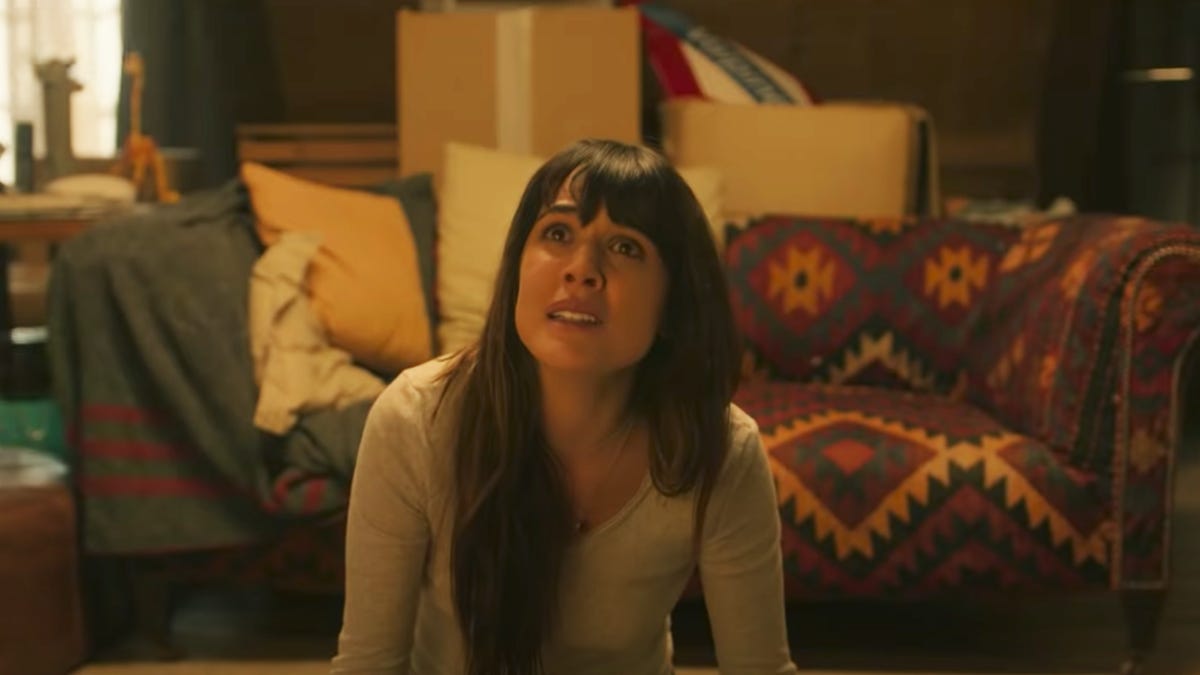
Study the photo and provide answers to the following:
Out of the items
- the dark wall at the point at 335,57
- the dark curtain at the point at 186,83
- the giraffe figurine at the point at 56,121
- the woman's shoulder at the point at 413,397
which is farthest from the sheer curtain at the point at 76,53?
the woman's shoulder at the point at 413,397

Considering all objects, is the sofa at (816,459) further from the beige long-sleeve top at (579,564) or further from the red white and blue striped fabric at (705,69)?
the red white and blue striped fabric at (705,69)

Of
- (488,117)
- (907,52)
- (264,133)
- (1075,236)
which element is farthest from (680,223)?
(907,52)

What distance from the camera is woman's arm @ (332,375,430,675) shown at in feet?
3.91

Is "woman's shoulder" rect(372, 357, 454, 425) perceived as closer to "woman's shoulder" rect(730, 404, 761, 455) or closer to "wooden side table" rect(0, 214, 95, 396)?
"woman's shoulder" rect(730, 404, 761, 455)

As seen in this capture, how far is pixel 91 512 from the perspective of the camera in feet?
6.72

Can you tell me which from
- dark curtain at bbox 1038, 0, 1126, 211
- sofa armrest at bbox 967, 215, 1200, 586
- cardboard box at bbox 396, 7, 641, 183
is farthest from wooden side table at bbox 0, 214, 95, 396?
dark curtain at bbox 1038, 0, 1126, 211

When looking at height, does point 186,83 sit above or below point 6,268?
above

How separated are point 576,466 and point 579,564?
85 mm

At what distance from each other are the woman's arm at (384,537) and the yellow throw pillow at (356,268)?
1119mm

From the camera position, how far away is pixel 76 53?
3.63m

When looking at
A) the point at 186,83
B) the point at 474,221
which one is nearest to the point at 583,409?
the point at 474,221

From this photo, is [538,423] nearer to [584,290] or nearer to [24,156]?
[584,290]

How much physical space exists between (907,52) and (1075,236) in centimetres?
157

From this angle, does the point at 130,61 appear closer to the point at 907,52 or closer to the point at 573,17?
the point at 573,17
